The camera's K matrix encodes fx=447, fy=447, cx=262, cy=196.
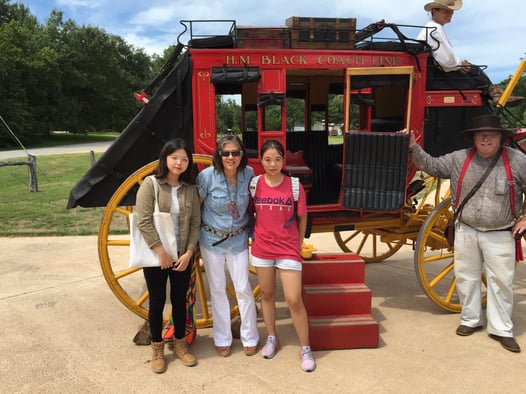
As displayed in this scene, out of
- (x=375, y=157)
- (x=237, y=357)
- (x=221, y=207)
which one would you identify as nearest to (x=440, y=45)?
(x=375, y=157)

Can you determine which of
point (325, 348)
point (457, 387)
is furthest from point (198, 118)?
point (457, 387)

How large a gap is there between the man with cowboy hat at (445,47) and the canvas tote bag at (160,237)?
270 cm

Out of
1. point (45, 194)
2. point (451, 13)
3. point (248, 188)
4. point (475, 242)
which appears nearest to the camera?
point (248, 188)

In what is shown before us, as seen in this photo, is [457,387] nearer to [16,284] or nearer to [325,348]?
[325,348]

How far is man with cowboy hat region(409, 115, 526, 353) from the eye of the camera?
3318 millimetres

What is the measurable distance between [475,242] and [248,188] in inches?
72.8

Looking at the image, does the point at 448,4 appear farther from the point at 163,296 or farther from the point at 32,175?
the point at 32,175

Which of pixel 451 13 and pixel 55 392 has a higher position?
pixel 451 13

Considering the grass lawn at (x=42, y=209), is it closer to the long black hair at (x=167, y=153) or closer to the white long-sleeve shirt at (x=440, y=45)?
the long black hair at (x=167, y=153)

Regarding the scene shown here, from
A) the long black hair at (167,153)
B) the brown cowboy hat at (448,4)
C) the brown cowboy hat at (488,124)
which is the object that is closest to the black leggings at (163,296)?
the long black hair at (167,153)

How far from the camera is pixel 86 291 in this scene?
183 inches

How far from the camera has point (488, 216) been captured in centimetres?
336

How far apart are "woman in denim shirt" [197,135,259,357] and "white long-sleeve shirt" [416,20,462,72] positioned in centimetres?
206

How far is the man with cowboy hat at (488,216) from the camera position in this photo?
332cm
